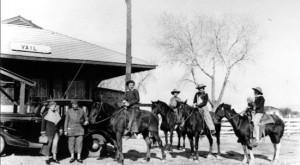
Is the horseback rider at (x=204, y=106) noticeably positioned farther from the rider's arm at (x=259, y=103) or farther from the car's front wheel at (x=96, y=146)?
the car's front wheel at (x=96, y=146)

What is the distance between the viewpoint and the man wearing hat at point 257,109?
11977mm

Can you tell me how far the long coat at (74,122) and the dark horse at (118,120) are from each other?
39cm

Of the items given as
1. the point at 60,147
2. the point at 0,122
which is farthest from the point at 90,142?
the point at 0,122

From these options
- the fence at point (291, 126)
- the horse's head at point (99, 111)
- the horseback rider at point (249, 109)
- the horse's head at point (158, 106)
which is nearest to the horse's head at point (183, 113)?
the horse's head at point (158, 106)

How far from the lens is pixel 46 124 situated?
35.0 feet

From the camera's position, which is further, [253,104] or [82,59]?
A: [82,59]

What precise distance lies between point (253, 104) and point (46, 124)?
735 centimetres

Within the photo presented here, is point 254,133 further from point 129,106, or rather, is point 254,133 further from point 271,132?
point 129,106

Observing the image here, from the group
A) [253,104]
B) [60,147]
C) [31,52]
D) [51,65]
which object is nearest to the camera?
[60,147]

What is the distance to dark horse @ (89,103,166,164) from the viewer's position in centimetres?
1130

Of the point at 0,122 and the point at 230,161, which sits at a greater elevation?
the point at 0,122

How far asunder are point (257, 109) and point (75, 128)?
21.5 feet

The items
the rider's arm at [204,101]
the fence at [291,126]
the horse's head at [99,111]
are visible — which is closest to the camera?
the horse's head at [99,111]

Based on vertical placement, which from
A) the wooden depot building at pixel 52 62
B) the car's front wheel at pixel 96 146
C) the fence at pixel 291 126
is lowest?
the fence at pixel 291 126
